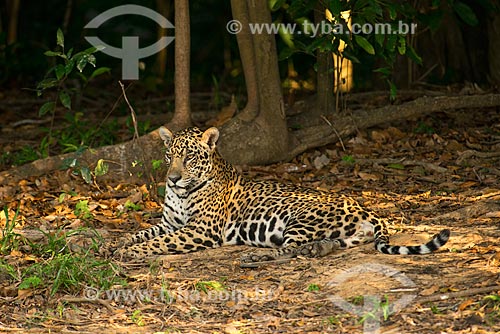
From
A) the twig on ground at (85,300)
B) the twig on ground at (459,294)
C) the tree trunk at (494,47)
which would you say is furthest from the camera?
the tree trunk at (494,47)

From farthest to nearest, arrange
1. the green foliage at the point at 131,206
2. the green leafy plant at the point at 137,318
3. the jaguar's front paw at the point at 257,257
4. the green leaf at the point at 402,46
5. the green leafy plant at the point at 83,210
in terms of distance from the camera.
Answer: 1. the green leaf at the point at 402,46
2. the green foliage at the point at 131,206
3. the green leafy plant at the point at 83,210
4. the jaguar's front paw at the point at 257,257
5. the green leafy plant at the point at 137,318

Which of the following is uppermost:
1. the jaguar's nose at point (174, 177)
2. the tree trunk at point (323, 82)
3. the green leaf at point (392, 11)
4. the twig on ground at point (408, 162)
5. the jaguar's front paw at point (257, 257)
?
the green leaf at point (392, 11)

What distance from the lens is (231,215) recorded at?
8.37 m

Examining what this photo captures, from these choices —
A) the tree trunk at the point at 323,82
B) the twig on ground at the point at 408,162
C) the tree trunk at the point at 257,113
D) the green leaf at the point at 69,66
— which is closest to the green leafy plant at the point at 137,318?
the green leaf at the point at 69,66

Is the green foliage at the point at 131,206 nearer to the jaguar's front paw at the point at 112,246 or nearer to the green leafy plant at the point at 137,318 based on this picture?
the jaguar's front paw at the point at 112,246

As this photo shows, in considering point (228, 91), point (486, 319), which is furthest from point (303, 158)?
point (486, 319)

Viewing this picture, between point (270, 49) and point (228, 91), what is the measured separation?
176 inches

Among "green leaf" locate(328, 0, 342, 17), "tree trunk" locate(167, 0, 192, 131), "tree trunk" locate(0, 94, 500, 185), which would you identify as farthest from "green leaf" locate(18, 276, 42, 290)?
"green leaf" locate(328, 0, 342, 17)

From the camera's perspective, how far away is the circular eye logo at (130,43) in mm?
15617

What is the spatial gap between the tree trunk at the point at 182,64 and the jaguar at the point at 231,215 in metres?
1.88

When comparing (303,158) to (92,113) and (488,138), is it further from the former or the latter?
(92,113)

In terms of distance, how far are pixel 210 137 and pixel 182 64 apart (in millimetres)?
2136

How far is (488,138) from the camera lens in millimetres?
11109

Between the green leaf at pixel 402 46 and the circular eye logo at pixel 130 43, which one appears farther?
the circular eye logo at pixel 130 43
